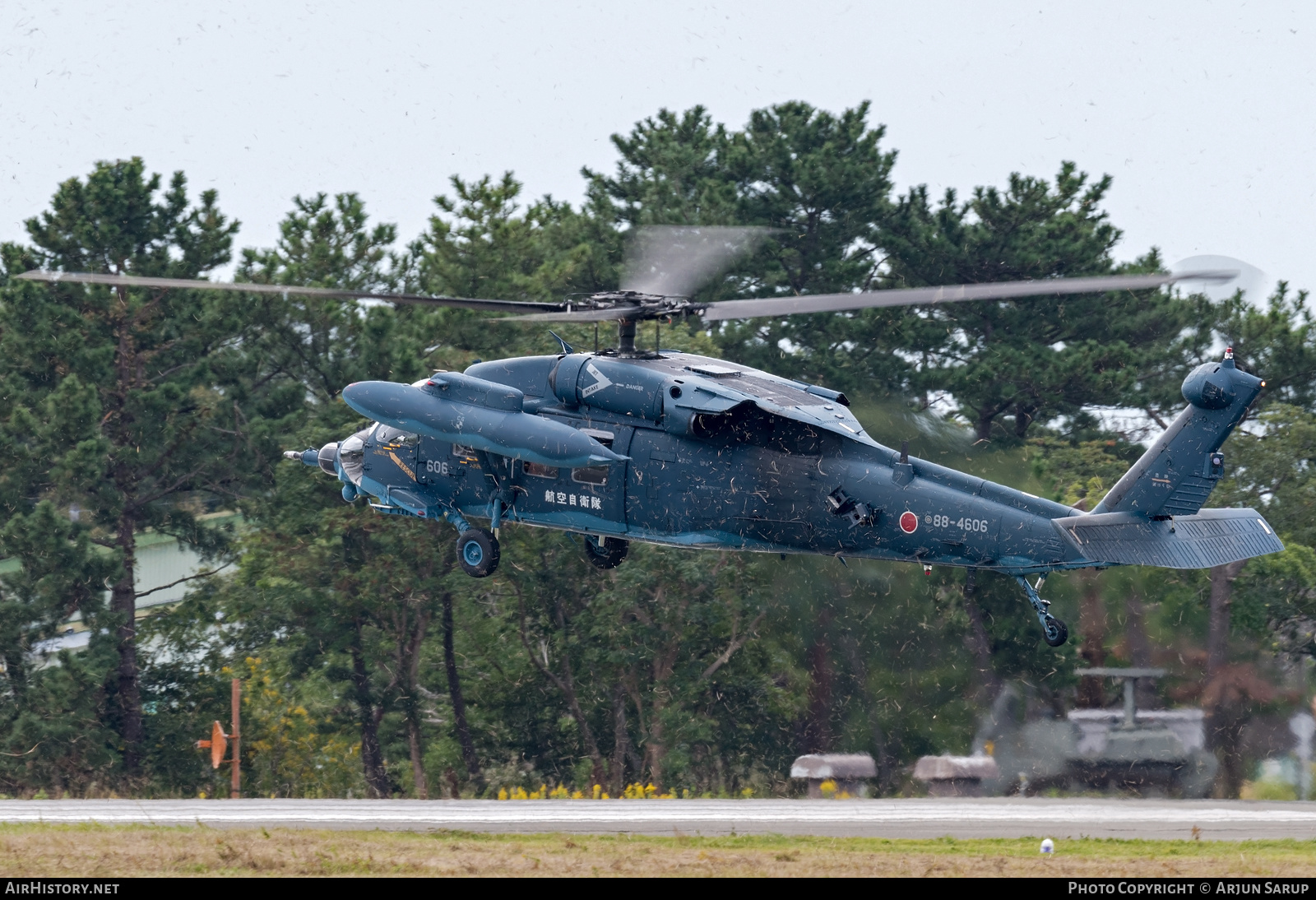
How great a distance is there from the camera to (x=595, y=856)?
19.2 m

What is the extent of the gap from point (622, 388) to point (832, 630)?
1558 cm

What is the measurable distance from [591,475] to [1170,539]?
809cm

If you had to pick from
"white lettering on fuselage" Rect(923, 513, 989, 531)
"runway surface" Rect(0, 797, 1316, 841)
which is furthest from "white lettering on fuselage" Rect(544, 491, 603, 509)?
"white lettering on fuselage" Rect(923, 513, 989, 531)

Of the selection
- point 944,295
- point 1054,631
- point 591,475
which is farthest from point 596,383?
point 1054,631

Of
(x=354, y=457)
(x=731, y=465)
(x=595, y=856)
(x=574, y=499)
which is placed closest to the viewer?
(x=595, y=856)

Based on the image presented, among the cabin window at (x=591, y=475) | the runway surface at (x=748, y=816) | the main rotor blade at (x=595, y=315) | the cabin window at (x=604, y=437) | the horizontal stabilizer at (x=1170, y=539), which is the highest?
the main rotor blade at (x=595, y=315)

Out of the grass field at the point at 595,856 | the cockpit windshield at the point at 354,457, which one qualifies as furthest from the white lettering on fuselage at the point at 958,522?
the cockpit windshield at the point at 354,457

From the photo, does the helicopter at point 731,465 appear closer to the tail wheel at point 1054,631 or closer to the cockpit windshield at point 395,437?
the tail wheel at point 1054,631

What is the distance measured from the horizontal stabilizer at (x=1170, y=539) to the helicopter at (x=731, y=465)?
0.02 m

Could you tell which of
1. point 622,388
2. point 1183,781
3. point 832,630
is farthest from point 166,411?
point 1183,781

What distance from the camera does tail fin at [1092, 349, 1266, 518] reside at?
20891 mm

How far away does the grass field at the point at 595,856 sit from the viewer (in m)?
18.2

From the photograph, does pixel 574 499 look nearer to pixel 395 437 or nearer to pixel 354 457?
pixel 395 437
